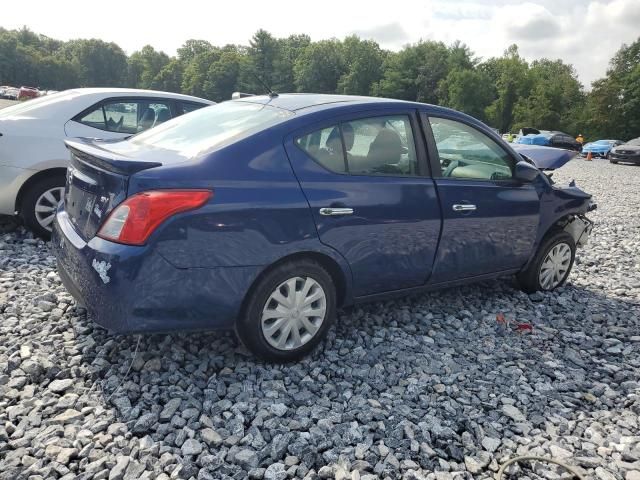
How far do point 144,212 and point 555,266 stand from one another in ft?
12.8

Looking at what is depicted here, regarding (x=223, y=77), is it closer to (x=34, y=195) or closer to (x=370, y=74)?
(x=370, y=74)

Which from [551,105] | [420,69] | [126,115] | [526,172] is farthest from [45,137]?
[420,69]

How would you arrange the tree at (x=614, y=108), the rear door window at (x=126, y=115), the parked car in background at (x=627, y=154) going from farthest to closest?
1. the tree at (x=614, y=108)
2. the parked car in background at (x=627, y=154)
3. the rear door window at (x=126, y=115)

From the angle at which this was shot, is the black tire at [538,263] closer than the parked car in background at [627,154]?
Yes

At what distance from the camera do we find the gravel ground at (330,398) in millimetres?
2521

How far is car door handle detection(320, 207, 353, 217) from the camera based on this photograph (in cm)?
320

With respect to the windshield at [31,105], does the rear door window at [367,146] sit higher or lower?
higher

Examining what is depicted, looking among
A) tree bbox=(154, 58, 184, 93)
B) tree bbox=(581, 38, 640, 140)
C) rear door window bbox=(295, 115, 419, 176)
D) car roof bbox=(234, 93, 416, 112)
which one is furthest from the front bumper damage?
tree bbox=(154, 58, 184, 93)

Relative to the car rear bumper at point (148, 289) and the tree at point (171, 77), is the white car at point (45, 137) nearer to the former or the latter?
the car rear bumper at point (148, 289)

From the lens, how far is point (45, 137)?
16.9 ft

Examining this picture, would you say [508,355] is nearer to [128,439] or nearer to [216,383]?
[216,383]

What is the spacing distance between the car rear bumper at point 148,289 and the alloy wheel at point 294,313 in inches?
9.3

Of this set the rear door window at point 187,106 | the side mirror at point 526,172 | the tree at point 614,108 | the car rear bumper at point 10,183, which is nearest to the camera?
the side mirror at point 526,172

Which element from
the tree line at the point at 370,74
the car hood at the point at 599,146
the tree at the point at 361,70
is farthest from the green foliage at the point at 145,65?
the car hood at the point at 599,146
